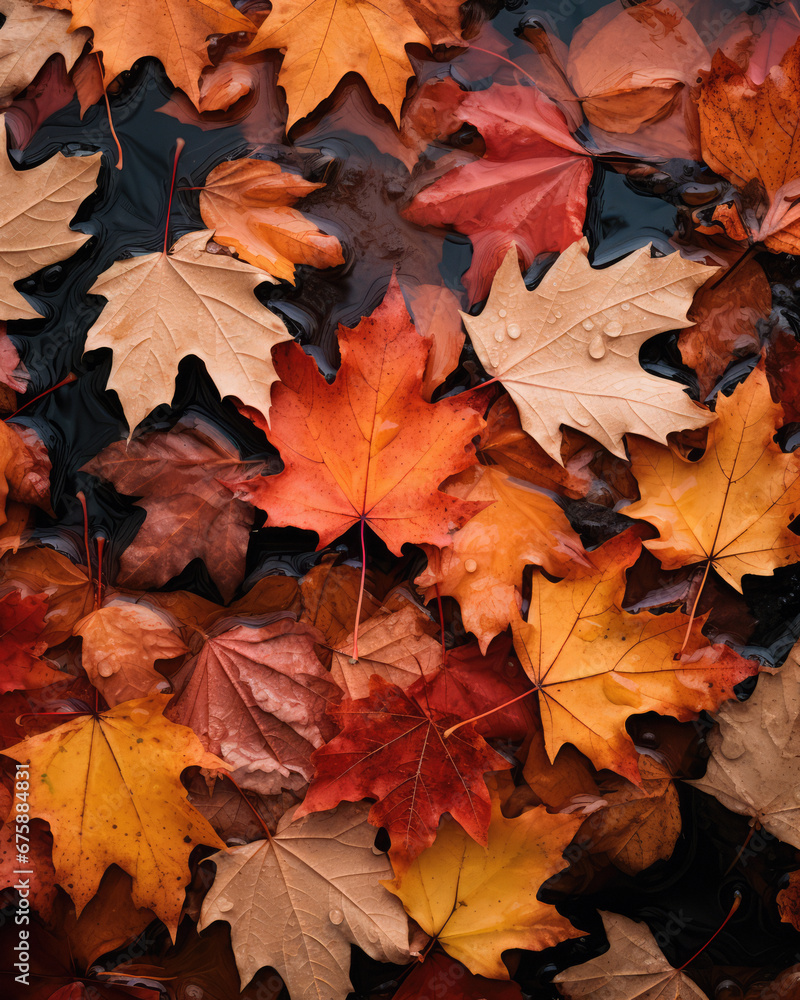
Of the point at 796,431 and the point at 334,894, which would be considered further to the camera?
the point at 796,431

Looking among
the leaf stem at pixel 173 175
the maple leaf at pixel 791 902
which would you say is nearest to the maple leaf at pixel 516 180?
the leaf stem at pixel 173 175

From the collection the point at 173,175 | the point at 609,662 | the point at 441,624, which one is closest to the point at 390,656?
the point at 441,624

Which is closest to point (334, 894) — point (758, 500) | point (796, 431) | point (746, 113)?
point (758, 500)

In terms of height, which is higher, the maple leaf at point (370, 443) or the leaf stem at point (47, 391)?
the leaf stem at point (47, 391)

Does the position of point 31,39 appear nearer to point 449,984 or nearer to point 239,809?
point 239,809

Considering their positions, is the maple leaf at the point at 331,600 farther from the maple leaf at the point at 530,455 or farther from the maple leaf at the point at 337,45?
the maple leaf at the point at 337,45

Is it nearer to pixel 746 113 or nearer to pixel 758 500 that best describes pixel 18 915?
pixel 758 500
